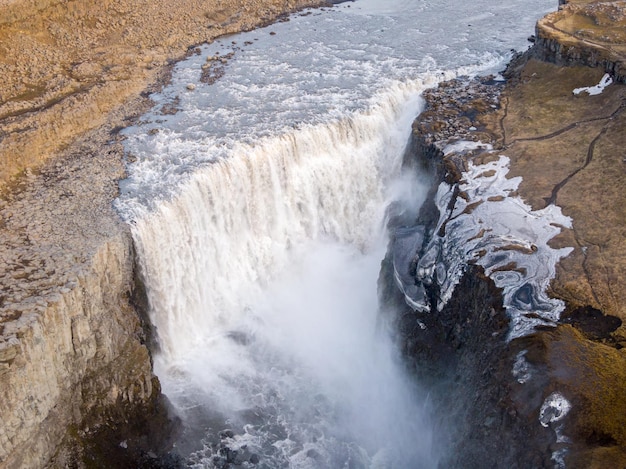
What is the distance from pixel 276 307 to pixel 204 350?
2.81 metres

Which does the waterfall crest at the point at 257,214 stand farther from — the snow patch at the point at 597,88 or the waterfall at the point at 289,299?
the snow patch at the point at 597,88

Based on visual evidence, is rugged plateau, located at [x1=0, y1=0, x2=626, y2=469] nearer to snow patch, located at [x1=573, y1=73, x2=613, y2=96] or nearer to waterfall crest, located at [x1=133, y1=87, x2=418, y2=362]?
snow patch, located at [x1=573, y1=73, x2=613, y2=96]

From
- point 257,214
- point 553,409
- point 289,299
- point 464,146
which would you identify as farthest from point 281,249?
point 553,409

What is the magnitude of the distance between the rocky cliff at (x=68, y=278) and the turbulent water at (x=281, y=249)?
984mm

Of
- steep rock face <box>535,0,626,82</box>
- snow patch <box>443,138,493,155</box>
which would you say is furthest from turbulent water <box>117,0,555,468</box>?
steep rock face <box>535,0,626,82</box>

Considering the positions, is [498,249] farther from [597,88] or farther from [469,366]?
[597,88]

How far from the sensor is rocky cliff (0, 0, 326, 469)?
524 inches

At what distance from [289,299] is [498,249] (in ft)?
26.2

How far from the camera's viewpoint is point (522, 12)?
3206 cm

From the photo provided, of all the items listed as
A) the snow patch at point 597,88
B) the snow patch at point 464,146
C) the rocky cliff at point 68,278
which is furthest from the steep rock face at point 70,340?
the snow patch at point 597,88

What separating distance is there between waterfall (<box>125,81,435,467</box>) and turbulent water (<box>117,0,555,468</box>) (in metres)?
0.04

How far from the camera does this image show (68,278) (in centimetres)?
1461

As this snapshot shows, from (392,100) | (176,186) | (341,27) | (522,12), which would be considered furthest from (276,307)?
(522,12)

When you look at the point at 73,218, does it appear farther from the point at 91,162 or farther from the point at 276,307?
the point at 276,307
